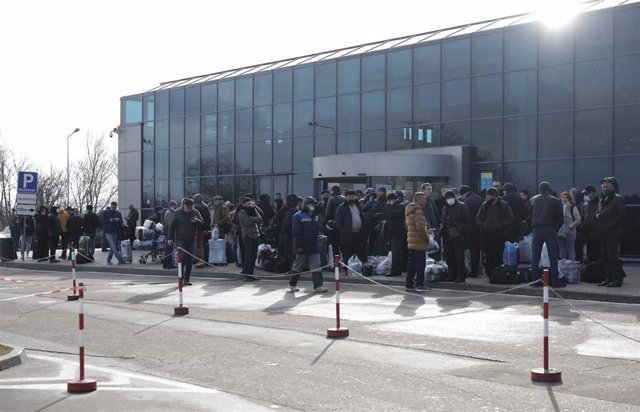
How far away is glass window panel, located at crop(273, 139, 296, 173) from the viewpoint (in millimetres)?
33281

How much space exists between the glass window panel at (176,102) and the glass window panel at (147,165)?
266 centimetres

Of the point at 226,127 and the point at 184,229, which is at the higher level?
the point at 226,127

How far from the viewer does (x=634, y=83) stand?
→ 76.5ft

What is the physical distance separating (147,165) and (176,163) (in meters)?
2.60

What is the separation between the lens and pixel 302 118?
32938mm

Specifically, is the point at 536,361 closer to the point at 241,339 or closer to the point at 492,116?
the point at 241,339

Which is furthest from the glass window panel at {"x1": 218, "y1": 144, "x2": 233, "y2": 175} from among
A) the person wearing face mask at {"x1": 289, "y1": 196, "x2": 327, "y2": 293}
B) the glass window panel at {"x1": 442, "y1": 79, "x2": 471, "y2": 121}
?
Result: the person wearing face mask at {"x1": 289, "y1": 196, "x2": 327, "y2": 293}

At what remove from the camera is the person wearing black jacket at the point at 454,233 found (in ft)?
A: 52.9

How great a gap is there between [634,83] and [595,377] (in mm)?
17927

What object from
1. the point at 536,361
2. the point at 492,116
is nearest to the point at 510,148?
the point at 492,116

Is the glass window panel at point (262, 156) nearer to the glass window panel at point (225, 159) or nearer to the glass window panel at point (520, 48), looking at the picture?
the glass window panel at point (225, 159)

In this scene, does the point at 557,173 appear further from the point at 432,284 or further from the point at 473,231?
the point at 432,284

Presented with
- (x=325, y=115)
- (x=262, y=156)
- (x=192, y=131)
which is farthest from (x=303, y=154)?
(x=192, y=131)

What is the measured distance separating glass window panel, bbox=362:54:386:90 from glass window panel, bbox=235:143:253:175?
6.87m
